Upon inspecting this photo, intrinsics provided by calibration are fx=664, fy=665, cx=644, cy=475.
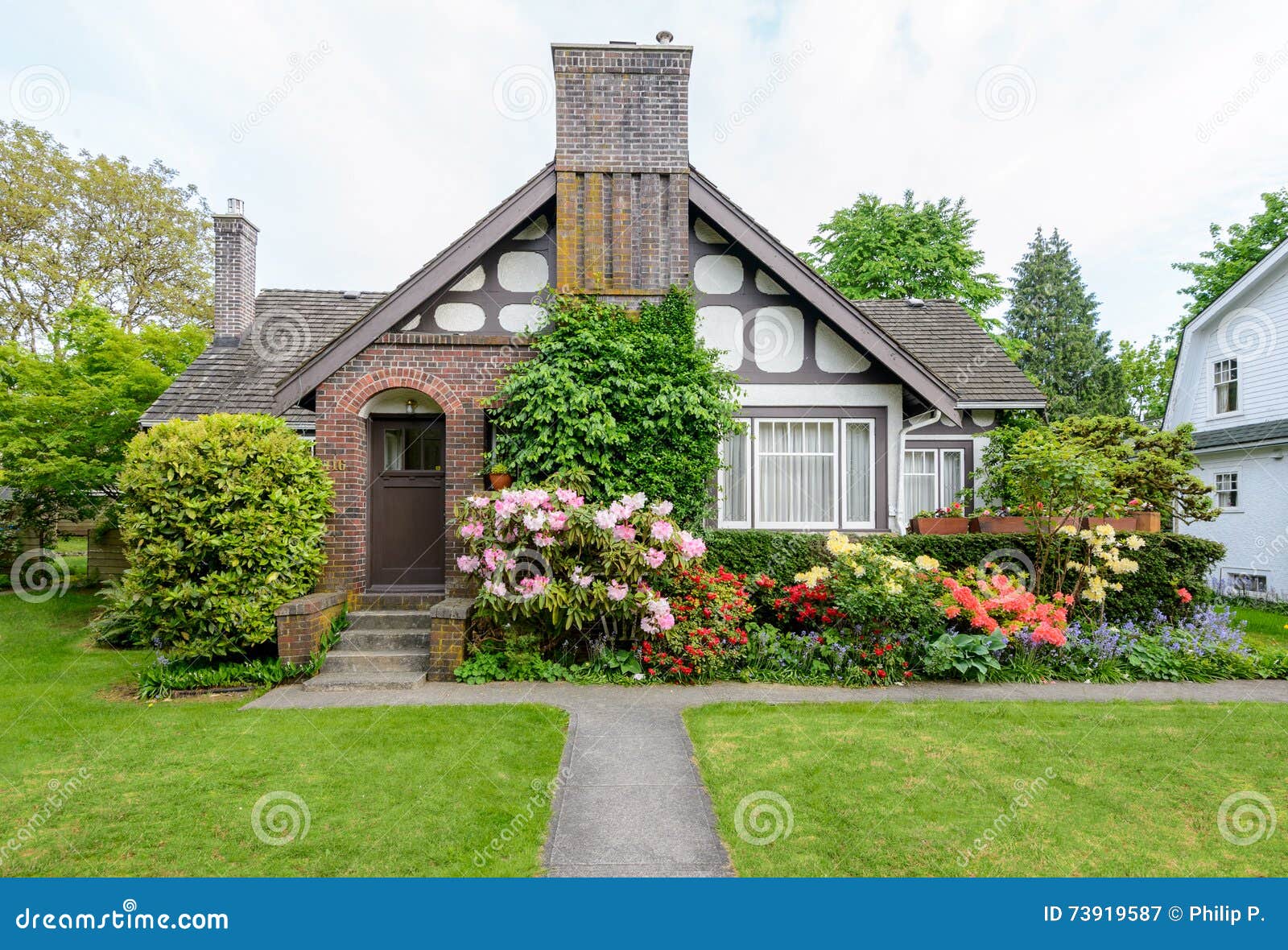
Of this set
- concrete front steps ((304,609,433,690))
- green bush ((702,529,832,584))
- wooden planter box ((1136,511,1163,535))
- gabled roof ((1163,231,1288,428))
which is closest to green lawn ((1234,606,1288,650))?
wooden planter box ((1136,511,1163,535))

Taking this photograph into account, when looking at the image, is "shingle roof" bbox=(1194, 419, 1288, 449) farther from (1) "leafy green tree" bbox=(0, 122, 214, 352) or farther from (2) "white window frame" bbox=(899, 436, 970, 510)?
(1) "leafy green tree" bbox=(0, 122, 214, 352)

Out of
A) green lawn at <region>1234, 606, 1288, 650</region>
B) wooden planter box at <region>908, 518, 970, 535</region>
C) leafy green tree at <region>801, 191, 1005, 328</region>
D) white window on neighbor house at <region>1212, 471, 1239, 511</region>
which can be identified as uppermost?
leafy green tree at <region>801, 191, 1005, 328</region>

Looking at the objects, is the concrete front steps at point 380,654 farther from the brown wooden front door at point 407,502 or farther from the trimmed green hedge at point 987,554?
the trimmed green hedge at point 987,554

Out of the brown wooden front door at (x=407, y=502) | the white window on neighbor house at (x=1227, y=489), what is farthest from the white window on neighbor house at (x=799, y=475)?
the white window on neighbor house at (x=1227, y=489)

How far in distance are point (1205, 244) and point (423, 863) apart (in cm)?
3373

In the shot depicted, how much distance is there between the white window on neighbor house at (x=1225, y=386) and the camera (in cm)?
1753

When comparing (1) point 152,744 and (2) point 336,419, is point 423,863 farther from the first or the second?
(2) point 336,419

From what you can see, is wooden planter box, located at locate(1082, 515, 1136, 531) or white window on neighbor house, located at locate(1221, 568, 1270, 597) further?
white window on neighbor house, located at locate(1221, 568, 1270, 597)

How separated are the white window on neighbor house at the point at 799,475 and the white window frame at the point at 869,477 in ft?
0.04

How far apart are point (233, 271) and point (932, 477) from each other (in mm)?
15482

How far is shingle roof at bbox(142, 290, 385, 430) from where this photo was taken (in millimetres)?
12500

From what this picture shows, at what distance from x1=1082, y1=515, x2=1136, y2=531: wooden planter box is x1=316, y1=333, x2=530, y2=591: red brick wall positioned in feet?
27.6

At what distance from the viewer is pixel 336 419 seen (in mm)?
8875

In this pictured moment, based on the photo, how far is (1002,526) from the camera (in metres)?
9.69
